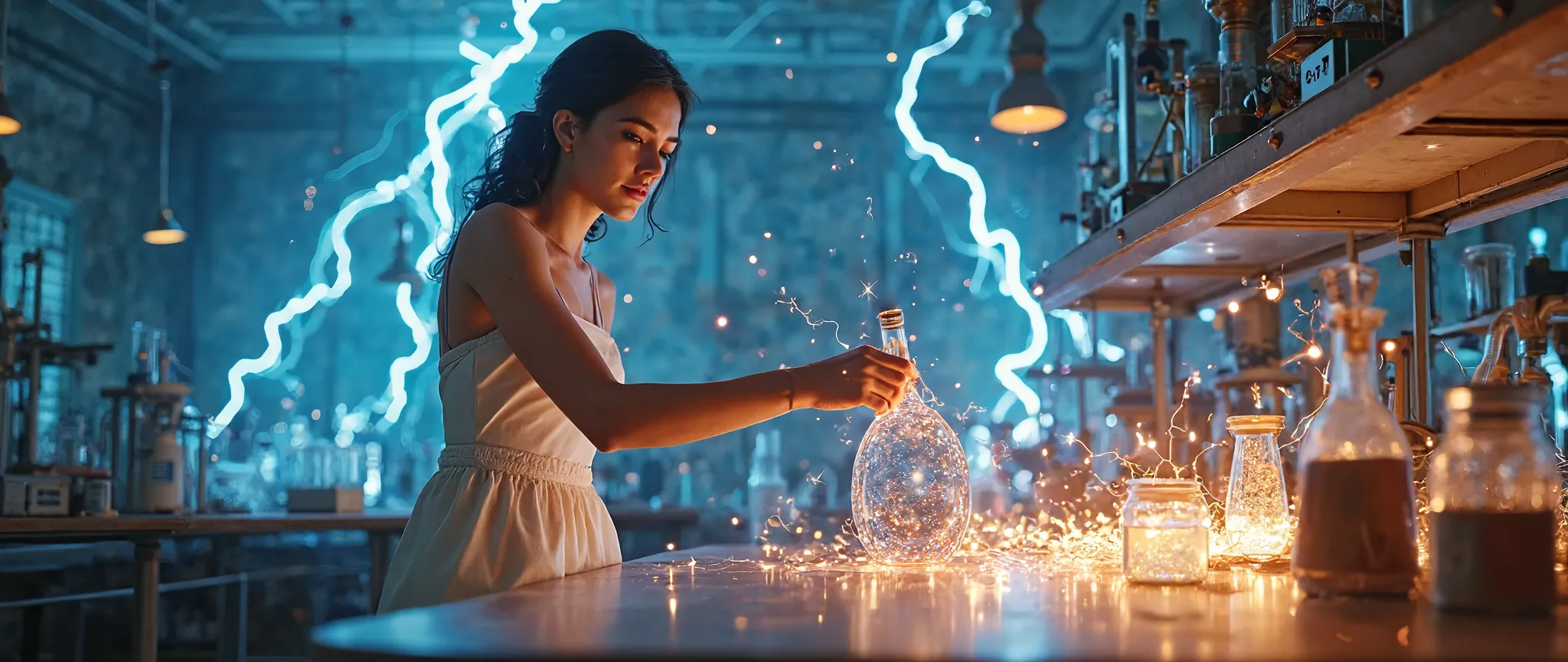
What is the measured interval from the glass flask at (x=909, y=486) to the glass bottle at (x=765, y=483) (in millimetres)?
3517

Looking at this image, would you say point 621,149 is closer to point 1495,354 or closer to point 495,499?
point 495,499

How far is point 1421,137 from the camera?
4.09 ft

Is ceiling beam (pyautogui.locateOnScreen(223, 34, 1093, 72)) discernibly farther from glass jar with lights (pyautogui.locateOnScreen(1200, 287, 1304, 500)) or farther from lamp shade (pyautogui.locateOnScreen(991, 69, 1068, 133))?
glass jar with lights (pyautogui.locateOnScreen(1200, 287, 1304, 500))

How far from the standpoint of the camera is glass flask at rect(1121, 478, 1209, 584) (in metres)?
1.14

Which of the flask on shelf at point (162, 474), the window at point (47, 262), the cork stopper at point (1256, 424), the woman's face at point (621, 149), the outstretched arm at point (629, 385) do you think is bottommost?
the flask on shelf at point (162, 474)

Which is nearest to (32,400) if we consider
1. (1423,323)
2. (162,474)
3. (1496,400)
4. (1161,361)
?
(162,474)

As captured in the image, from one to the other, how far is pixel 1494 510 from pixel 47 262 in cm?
689

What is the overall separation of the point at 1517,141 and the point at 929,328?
20.3 feet

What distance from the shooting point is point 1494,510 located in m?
0.90

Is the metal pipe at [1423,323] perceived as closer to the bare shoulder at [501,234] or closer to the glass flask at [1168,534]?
the glass flask at [1168,534]

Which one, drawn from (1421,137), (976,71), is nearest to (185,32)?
(976,71)

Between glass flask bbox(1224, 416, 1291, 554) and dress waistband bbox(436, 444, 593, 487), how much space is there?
813mm

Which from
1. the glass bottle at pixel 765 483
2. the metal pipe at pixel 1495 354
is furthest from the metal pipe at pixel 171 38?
the metal pipe at pixel 1495 354

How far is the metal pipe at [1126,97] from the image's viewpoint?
2322 mm
